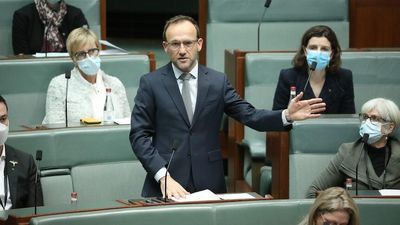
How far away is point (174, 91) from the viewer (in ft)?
4.66

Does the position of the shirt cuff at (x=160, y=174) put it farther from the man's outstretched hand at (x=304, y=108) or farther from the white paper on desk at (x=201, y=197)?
the man's outstretched hand at (x=304, y=108)

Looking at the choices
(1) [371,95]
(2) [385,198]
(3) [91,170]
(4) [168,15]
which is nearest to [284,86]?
(1) [371,95]

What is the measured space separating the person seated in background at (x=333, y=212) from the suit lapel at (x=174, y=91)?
329 mm

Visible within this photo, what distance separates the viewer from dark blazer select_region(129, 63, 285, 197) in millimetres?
1413

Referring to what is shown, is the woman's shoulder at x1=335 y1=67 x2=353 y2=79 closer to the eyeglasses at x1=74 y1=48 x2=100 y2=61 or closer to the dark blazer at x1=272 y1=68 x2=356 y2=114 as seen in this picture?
the dark blazer at x1=272 y1=68 x2=356 y2=114

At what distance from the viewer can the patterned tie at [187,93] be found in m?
1.43

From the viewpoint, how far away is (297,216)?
50.6 inches

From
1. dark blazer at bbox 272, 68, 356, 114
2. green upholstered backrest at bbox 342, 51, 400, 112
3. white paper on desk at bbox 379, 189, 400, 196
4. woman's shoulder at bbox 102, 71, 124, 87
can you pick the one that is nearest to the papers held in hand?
white paper on desk at bbox 379, 189, 400, 196

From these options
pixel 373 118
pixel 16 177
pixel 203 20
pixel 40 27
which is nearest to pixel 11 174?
pixel 16 177

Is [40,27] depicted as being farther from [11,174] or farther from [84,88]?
[11,174]

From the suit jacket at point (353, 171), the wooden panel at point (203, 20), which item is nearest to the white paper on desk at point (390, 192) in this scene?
the suit jacket at point (353, 171)

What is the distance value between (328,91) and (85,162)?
494 mm

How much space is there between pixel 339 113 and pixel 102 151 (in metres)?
0.48

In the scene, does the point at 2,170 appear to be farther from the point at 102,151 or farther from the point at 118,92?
the point at 118,92
